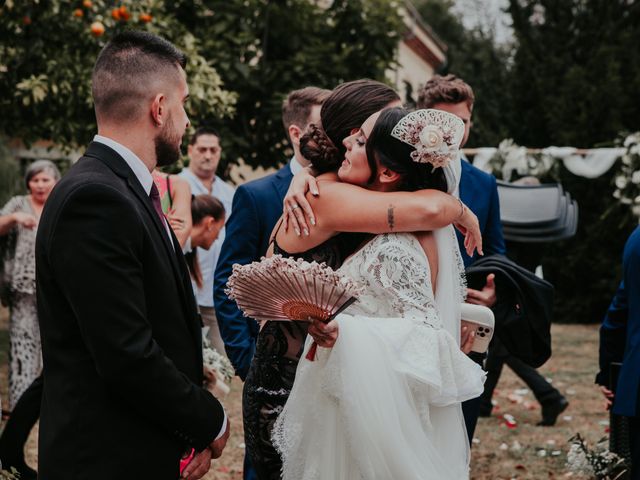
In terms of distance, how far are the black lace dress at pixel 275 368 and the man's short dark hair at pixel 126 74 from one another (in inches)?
29.9

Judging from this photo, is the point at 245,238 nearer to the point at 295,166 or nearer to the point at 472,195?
the point at 295,166

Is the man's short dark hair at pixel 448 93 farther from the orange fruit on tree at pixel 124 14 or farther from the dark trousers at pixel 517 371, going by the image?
the orange fruit on tree at pixel 124 14

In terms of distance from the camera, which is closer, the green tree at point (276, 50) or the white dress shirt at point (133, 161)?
the white dress shirt at point (133, 161)

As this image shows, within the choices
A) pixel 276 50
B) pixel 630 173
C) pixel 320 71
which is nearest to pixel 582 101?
pixel 630 173

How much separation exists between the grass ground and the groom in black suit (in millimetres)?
4008

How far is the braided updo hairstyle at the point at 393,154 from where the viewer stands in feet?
9.80

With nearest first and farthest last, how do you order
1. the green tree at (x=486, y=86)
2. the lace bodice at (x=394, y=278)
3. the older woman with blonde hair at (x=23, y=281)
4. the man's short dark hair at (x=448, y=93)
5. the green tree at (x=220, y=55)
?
1. the lace bodice at (x=394, y=278)
2. the man's short dark hair at (x=448, y=93)
3. the older woman with blonde hair at (x=23, y=281)
4. the green tree at (x=220, y=55)
5. the green tree at (x=486, y=86)

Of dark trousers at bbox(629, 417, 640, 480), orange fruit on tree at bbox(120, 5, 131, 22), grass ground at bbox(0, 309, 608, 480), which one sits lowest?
grass ground at bbox(0, 309, 608, 480)

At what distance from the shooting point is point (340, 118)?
10.9 ft

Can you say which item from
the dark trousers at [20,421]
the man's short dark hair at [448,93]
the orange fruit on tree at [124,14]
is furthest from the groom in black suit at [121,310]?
the orange fruit on tree at [124,14]

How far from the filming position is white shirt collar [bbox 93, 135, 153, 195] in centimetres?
268

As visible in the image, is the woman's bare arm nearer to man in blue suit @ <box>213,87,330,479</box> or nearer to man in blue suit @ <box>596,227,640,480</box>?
man in blue suit @ <box>213,87,330,479</box>

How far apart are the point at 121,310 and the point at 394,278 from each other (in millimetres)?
909

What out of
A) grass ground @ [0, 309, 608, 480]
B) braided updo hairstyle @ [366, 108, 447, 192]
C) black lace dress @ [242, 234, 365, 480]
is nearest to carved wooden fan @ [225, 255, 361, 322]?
black lace dress @ [242, 234, 365, 480]
